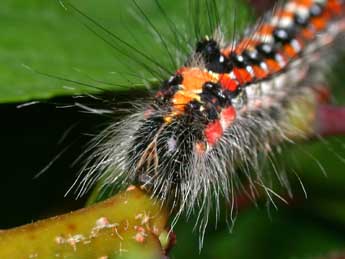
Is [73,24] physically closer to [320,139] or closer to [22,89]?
[22,89]

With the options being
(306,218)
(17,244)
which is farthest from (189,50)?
(17,244)

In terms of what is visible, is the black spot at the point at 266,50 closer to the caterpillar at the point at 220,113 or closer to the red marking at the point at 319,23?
the caterpillar at the point at 220,113

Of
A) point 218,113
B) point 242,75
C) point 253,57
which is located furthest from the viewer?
point 253,57

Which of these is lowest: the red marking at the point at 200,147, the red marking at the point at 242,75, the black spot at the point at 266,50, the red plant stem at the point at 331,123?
the red marking at the point at 200,147

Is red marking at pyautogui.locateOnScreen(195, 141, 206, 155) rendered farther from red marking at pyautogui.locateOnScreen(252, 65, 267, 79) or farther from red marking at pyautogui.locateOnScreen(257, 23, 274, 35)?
red marking at pyautogui.locateOnScreen(257, 23, 274, 35)

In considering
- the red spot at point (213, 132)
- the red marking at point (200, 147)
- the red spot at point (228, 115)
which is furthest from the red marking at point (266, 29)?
the red marking at point (200, 147)

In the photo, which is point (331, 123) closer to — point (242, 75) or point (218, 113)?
point (242, 75)

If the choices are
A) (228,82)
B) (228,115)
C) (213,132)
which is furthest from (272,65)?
(213,132)
